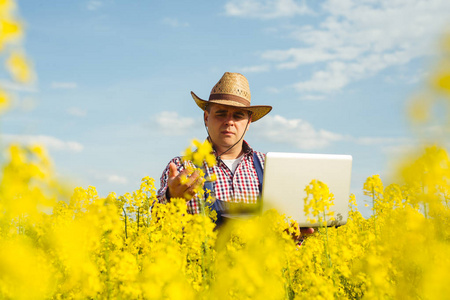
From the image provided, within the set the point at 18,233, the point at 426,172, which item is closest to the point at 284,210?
the point at 426,172

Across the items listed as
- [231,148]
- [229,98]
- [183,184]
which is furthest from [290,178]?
[229,98]

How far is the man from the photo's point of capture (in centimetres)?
→ 515

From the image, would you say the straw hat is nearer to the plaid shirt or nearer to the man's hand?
the plaid shirt

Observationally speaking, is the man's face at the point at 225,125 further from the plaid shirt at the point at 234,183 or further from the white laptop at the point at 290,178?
the white laptop at the point at 290,178

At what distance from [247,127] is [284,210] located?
6.83ft

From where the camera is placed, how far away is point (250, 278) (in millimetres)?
1952

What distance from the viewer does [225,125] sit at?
5.16 metres

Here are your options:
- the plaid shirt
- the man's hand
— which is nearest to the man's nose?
the plaid shirt

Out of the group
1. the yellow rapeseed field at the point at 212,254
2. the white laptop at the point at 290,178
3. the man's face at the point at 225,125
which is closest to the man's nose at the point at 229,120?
the man's face at the point at 225,125

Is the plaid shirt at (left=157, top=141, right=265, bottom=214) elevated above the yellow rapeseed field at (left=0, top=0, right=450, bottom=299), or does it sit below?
above

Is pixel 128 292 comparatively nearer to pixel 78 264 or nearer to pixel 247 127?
pixel 78 264

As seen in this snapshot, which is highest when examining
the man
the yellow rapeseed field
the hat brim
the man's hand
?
the hat brim

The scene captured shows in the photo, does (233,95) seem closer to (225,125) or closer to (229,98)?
(229,98)

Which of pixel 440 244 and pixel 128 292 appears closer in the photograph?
pixel 128 292
